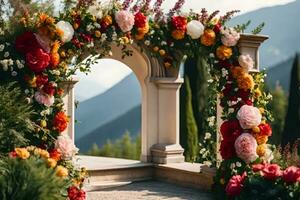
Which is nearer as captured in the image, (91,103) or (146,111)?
(146,111)

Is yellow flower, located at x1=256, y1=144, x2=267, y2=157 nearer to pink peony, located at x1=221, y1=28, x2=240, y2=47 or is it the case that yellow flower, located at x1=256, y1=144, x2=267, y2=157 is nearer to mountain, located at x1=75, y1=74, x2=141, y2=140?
pink peony, located at x1=221, y1=28, x2=240, y2=47

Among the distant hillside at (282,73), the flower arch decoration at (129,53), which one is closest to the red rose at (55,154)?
the flower arch decoration at (129,53)

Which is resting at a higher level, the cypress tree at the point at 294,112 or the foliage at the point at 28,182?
the cypress tree at the point at 294,112

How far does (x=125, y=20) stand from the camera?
9258 mm

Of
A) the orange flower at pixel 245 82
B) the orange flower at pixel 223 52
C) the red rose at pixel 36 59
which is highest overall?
the orange flower at pixel 223 52

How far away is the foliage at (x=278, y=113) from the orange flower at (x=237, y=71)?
14.3 metres

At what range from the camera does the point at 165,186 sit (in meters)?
11.1

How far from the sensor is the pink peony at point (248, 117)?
9438 mm

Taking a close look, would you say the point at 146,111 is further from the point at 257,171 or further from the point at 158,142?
the point at 257,171

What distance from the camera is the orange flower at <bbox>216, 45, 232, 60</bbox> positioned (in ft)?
32.4

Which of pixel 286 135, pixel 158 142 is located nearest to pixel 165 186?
pixel 158 142

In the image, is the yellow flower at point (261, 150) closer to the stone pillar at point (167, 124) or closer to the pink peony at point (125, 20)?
the stone pillar at point (167, 124)

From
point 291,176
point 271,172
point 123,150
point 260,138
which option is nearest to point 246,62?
point 260,138

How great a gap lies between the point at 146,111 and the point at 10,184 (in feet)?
19.2
